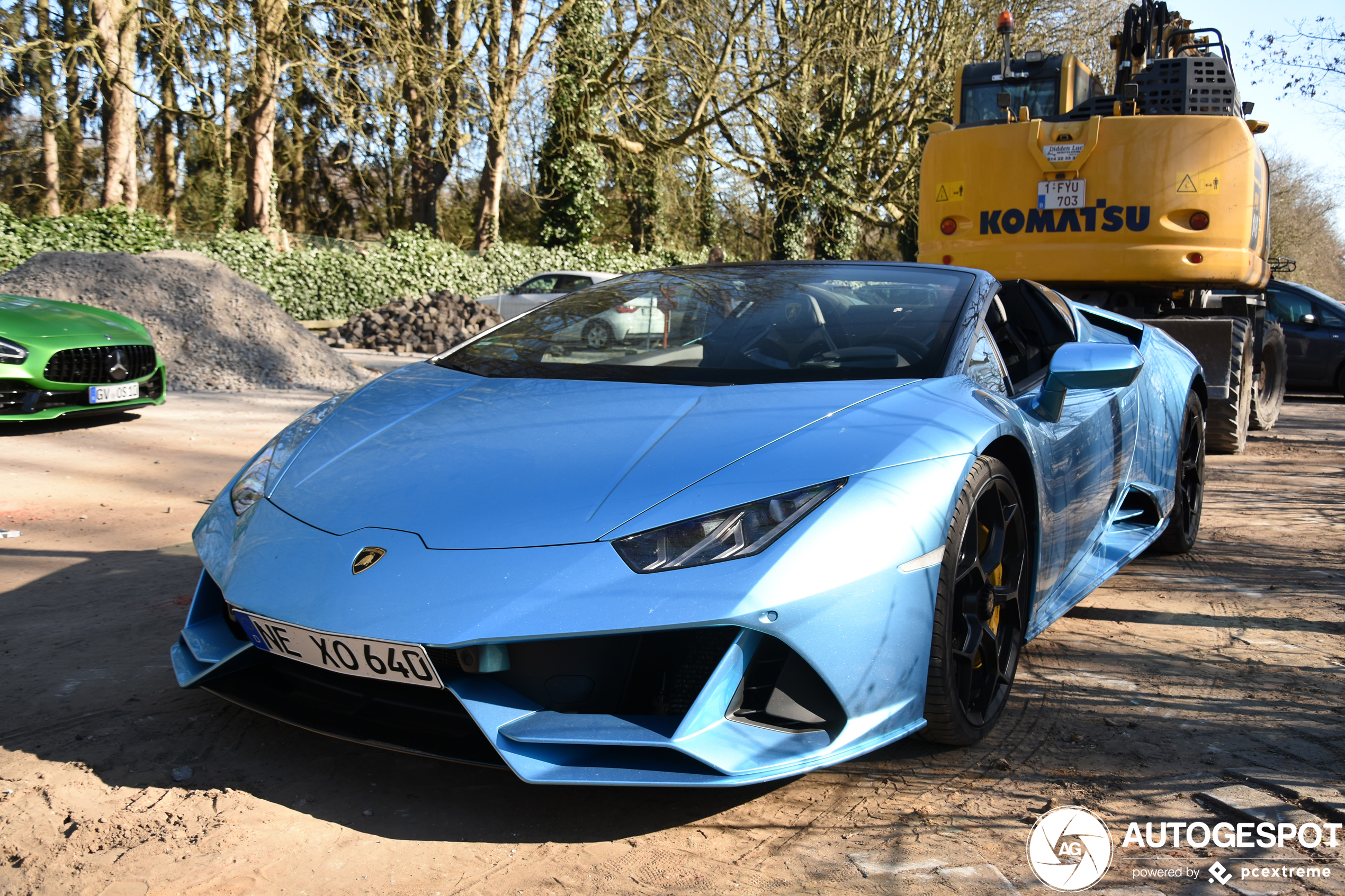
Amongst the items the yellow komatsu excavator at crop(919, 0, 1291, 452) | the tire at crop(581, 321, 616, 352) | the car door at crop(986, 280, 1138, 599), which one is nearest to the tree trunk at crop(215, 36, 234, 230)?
the yellow komatsu excavator at crop(919, 0, 1291, 452)

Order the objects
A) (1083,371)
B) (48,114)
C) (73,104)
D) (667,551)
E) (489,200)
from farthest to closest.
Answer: (489,200) → (48,114) → (73,104) → (1083,371) → (667,551)

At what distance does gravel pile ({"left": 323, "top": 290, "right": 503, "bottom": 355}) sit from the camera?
55.5 feet

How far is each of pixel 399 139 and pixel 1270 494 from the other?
680 inches

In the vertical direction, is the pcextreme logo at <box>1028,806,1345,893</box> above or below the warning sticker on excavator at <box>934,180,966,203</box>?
below

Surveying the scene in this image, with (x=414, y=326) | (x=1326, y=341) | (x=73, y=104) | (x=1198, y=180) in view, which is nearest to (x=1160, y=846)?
(x=1198, y=180)

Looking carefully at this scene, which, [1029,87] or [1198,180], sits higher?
[1029,87]

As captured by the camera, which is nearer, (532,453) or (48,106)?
(532,453)

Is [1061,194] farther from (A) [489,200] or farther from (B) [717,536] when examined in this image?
(A) [489,200]

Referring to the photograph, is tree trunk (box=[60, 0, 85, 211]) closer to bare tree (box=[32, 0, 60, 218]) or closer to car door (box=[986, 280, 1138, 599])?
bare tree (box=[32, 0, 60, 218])

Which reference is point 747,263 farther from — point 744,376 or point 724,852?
point 724,852

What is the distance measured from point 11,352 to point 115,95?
1279 centimetres

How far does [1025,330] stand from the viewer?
375 cm

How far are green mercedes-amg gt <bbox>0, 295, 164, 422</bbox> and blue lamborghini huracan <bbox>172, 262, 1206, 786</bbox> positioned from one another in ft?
15.8

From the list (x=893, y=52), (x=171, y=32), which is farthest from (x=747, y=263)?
(x=893, y=52)
